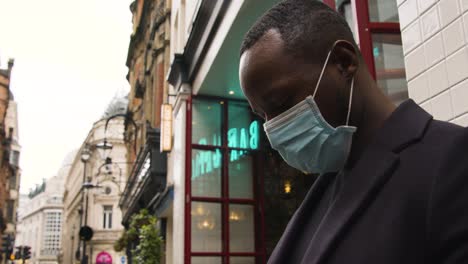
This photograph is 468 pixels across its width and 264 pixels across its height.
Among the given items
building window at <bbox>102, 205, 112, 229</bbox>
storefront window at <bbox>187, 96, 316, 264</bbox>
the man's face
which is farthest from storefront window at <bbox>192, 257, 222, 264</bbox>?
building window at <bbox>102, 205, 112, 229</bbox>

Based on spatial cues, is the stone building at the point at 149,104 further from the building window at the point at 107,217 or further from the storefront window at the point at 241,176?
the building window at the point at 107,217

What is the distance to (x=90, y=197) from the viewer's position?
54250mm

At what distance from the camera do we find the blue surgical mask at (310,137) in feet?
4.80

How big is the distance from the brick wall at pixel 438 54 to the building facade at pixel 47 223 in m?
110

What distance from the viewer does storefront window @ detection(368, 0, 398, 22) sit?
393 centimetres

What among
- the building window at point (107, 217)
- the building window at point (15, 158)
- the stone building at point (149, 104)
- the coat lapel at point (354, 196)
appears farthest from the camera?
the building window at point (15, 158)

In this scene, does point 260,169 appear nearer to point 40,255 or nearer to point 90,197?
point 90,197

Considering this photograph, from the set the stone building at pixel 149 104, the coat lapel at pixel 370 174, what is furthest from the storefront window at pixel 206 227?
the coat lapel at pixel 370 174

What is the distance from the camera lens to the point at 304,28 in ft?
4.63

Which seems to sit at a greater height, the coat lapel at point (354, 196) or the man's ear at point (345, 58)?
the man's ear at point (345, 58)

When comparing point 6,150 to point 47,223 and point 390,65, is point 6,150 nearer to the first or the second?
point 390,65

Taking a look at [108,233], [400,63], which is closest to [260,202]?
[400,63]

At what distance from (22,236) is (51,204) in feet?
93.6

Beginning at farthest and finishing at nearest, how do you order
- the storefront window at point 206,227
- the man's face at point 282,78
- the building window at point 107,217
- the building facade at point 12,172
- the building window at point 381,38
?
the building facade at point 12,172 → the building window at point 107,217 → the storefront window at point 206,227 → the building window at point 381,38 → the man's face at point 282,78
